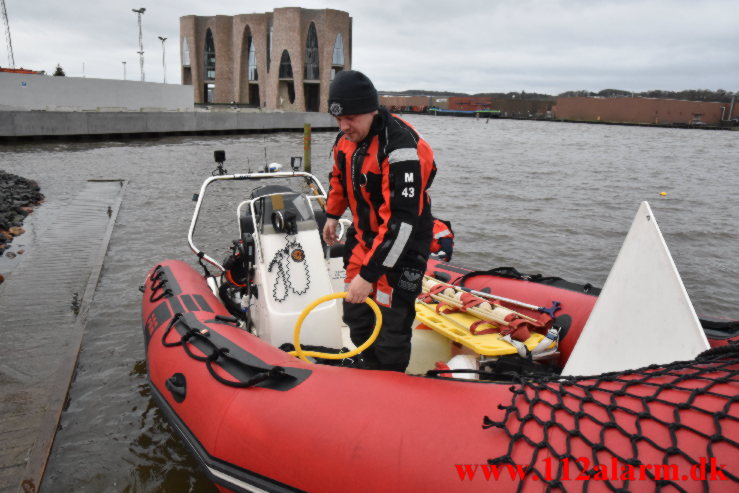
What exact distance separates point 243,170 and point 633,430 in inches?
522

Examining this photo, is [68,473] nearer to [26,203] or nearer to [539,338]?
[539,338]

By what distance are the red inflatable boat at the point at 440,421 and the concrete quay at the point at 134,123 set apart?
19.1 m

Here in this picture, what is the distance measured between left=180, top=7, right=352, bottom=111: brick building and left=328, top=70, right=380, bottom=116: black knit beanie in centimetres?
3719

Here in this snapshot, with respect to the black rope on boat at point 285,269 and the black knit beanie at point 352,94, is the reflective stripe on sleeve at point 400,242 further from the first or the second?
the black rope on boat at point 285,269

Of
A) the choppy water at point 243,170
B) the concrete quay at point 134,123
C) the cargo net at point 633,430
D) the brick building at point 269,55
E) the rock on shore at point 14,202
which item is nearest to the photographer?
the cargo net at point 633,430

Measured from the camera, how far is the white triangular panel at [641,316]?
6.52 feet

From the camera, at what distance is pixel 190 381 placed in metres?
2.20

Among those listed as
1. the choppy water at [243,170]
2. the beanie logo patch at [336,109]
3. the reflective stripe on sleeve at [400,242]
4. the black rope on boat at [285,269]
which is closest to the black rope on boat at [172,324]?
the black rope on boat at [285,269]

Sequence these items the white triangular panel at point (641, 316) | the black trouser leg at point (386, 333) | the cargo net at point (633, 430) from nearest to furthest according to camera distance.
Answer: the cargo net at point (633, 430) < the white triangular panel at point (641, 316) < the black trouser leg at point (386, 333)

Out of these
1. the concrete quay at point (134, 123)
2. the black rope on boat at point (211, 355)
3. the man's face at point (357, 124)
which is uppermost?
the concrete quay at point (134, 123)

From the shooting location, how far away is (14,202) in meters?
7.72

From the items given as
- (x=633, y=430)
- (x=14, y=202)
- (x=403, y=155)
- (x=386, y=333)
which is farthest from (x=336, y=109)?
(x=14, y=202)

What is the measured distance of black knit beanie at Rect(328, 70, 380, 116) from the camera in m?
1.84

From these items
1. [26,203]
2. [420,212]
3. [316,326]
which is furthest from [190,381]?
[26,203]
